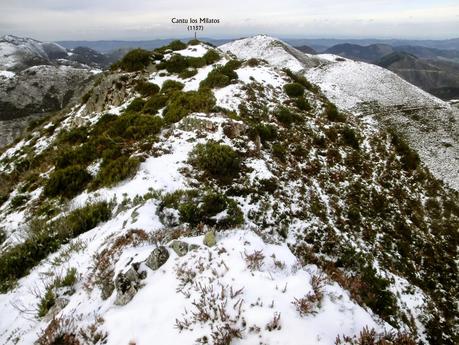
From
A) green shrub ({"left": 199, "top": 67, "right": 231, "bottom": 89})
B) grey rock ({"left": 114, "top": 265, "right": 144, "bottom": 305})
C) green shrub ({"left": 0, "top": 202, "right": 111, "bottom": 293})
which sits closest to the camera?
grey rock ({"left": 114, "top": 265, "right": 144, "bottom": 305})

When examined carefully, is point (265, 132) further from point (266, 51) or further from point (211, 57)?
point (266, 51)

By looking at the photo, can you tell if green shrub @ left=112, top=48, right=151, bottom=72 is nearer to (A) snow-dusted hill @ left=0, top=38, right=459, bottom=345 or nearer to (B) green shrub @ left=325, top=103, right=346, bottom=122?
(A) snow-dusted hill @ left=0, top=38, right=459, bottom=345

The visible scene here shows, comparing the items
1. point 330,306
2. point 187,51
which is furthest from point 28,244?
point 187,51

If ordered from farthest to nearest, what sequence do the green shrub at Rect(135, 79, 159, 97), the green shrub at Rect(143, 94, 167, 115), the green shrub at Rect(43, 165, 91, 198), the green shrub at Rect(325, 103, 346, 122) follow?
1. the green shrub at Rect(135, 79, 159, 97)
2. the green shrub at Rect(325, 103, 346, 122)
3. the green shrub at Rect(143, 94, 167, 115)
4. the green shrub at Rect(43, 165, 91, 198)

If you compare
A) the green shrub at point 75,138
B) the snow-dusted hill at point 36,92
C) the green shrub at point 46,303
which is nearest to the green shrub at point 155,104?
the green shrub at point 75,138

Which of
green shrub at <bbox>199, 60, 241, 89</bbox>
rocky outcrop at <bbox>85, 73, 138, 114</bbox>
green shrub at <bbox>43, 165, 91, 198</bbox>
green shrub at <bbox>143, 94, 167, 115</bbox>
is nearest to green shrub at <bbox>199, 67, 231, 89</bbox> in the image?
green shrub at <bbox>199, 60, 241, 89</bbox>

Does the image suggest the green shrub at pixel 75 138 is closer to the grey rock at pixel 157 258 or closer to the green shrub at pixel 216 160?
the green shrub at pixel 216 160

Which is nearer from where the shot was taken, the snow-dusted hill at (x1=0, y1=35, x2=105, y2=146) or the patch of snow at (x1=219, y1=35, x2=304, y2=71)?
the patch of snow at (x1=219, y1=35, x2=304, y2=71)
